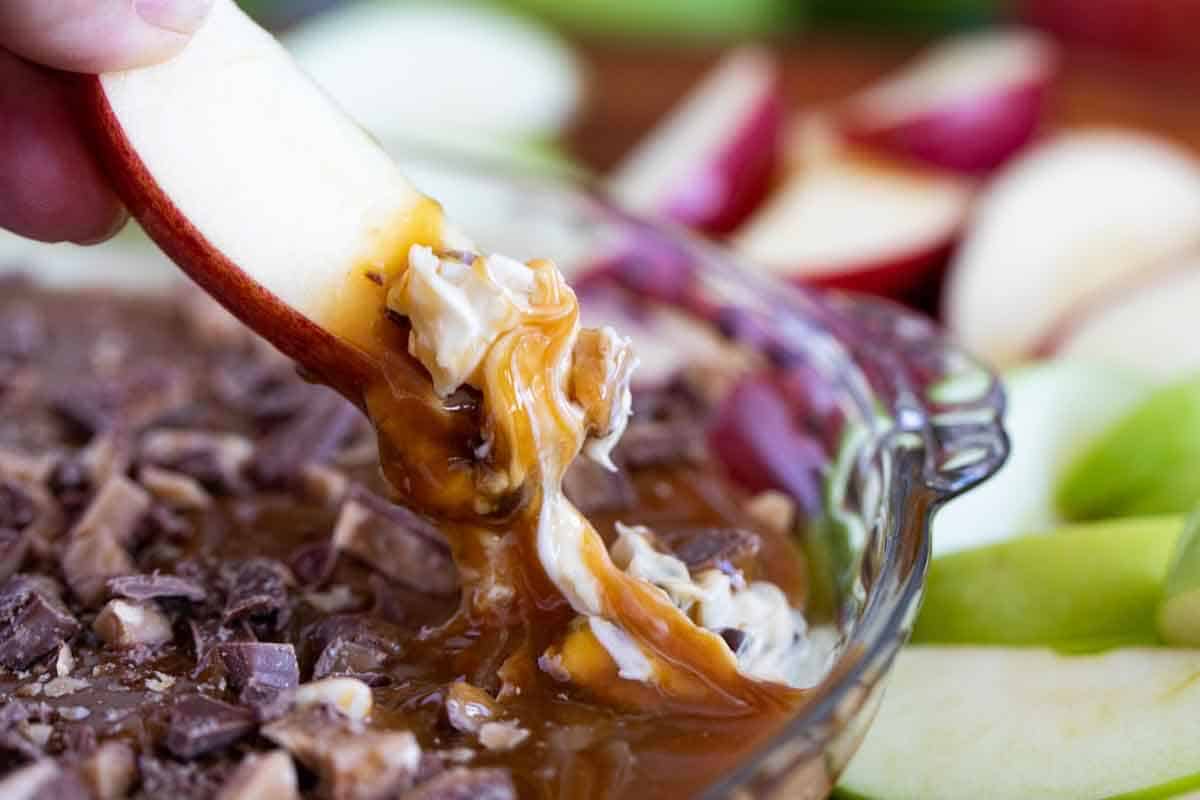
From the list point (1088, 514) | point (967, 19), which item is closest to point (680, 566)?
point (1088, 514)

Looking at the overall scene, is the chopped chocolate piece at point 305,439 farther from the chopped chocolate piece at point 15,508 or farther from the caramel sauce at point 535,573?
the caramel sauce at point 535,573

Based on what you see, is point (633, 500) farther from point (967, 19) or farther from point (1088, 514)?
point (967, 19)

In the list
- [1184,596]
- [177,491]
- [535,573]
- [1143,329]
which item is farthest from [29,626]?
[1143,329]

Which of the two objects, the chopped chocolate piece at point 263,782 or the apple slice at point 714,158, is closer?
the chopped chocolate piece at point 263,782

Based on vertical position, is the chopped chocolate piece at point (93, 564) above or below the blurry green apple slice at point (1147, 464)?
below

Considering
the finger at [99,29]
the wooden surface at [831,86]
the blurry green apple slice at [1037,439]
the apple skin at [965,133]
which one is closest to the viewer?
the finger at [99,29]

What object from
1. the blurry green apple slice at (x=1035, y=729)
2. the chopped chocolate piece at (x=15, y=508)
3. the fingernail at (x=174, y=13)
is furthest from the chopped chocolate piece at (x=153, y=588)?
the blurry green apple slice at (x=1035, y=729)
